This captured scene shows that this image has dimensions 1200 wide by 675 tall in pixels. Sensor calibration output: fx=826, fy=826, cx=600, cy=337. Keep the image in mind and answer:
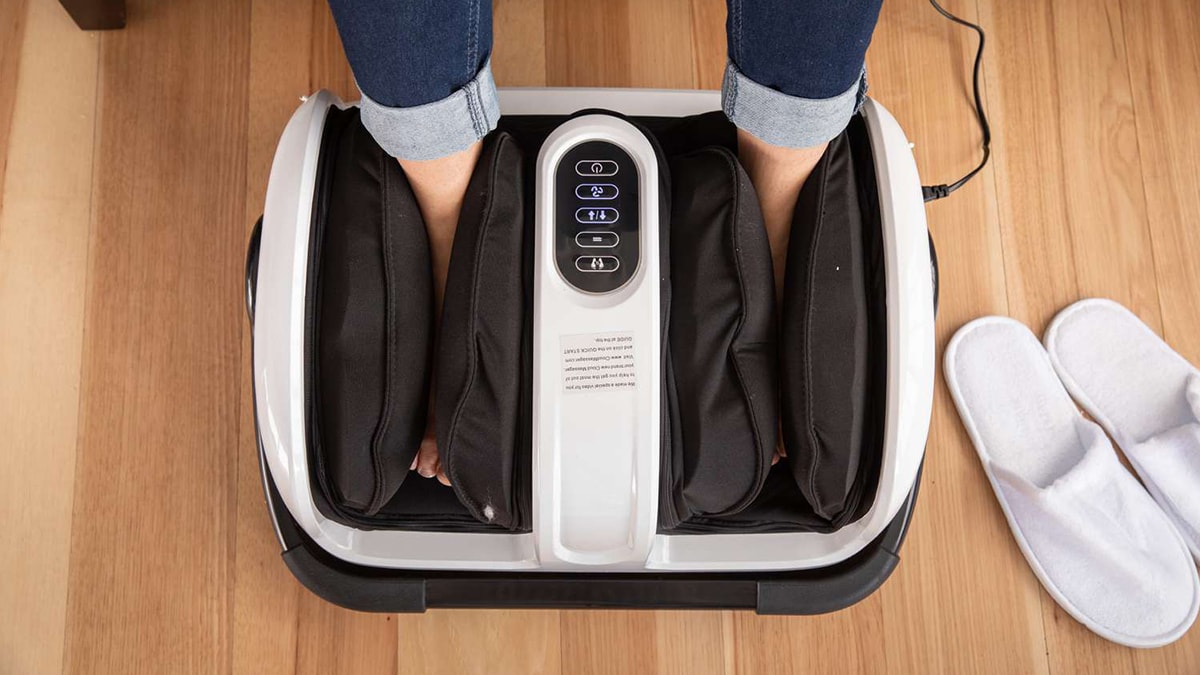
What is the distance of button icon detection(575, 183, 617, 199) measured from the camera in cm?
63

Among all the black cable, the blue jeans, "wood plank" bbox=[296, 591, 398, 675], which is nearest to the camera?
the blue jeans

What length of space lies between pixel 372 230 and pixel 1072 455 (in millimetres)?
803

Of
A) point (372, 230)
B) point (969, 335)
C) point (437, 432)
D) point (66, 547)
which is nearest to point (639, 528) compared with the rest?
point (437, 432)

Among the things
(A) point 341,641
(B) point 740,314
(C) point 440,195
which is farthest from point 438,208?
(A) point 341,641

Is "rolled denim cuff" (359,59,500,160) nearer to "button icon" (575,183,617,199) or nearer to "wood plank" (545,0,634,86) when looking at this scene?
"button icon" (575,183,617,199)

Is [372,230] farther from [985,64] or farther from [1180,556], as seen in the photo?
[1180,556]

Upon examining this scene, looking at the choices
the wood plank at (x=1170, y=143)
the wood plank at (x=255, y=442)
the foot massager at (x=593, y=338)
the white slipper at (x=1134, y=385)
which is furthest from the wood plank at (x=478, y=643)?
the wood plank at (x=1170, y=143)

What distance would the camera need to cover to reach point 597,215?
0.62 metres

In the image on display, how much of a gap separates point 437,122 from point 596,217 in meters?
0.14

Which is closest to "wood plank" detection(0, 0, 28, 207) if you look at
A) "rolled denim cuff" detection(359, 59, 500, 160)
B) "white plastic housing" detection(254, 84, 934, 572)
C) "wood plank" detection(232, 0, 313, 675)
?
"wood plank" detection(232, 0, 313, 675)

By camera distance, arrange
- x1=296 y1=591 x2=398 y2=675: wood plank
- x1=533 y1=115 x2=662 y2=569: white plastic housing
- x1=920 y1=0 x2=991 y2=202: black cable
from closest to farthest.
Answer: x1=533 y1=115 x2=662 y2=569: white plastic housing → x1=296 y1=591 x2=398 y2=675: wood plank → x1=920 y1=0 x2=991 y2=202: black cable

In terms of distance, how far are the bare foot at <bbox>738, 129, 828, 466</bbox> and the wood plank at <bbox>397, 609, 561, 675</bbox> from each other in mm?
353

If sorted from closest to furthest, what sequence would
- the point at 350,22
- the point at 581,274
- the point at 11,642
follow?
1. the point at 350,22
2. the point at 581,274
3. the point at 11,642

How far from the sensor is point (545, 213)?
62cm
